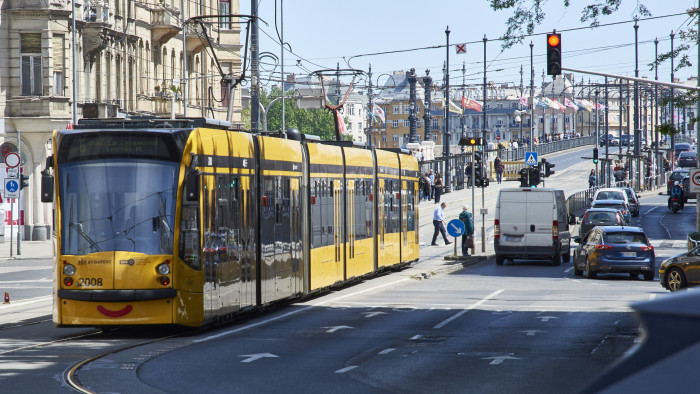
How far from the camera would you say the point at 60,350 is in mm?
14578

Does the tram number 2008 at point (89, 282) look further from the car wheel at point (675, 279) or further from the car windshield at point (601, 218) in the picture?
the car windshield at point (601, 218)

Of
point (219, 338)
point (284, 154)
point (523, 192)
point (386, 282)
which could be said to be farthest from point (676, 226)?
point (219, 338)

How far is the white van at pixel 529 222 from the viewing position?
116ft

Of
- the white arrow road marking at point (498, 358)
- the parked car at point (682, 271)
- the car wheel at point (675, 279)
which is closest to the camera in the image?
the white arrow road marking at point (498, 358)

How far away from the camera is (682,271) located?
86.3 feet

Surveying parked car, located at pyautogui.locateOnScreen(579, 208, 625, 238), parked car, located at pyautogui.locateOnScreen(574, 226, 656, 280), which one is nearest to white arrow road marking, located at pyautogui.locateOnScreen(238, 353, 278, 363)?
parked car, located at pyautogui.locateOnScreen(574, 226, 656, 280)

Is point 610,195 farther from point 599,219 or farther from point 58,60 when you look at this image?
point 58,60

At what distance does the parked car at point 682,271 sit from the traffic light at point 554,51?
16.7 ft

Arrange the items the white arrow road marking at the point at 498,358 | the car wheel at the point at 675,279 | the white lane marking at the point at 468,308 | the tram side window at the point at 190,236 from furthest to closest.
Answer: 1. the car wheel at the point at 675,279
2. the white lane marking at the point at 468,308
3. the tram side window at the point at 190,236
4. the white arrow road marking at the point at 498,358

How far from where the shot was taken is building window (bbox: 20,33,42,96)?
44.7m

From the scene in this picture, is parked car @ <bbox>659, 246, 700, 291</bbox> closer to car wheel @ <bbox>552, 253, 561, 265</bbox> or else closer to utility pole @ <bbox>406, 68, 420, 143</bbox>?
car wheel @ <bbox>552, 253, 561, 265</bbox>

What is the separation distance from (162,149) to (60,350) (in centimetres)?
302

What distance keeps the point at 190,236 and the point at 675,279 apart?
14208 mm

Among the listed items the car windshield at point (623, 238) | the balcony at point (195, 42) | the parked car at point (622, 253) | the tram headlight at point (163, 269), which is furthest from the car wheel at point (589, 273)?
the balcony at point (195, 42)
